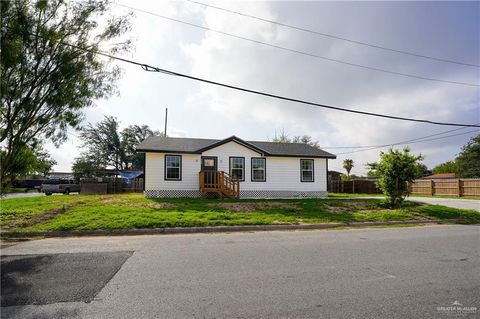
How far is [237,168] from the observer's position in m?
22.3

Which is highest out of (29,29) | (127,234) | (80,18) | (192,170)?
(80,18)

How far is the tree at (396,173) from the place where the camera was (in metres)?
16.4

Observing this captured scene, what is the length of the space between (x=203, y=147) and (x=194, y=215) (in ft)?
31.4

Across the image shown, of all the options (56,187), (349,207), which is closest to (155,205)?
(349,207)

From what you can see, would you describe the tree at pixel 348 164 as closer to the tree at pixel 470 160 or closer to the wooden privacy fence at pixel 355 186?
the tree at pixel 470 160

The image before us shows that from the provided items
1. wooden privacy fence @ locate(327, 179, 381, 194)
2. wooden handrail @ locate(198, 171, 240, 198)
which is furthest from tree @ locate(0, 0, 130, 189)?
wooden privacy fence @ locate(327, 179, 381, 194)

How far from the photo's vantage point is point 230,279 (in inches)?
206

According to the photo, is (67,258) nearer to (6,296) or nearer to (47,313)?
(6,296)

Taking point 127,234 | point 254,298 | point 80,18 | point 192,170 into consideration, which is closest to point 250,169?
point 192,170

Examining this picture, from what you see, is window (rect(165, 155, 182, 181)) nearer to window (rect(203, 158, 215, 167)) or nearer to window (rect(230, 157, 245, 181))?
window (rect(203, 158, 215, 167))

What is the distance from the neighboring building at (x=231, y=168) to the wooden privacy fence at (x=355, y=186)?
1349 cm

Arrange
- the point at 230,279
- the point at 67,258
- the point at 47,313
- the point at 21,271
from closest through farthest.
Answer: the point at 47,313 < the point at 230,279 < the point at 21,271 < the point at 67,258

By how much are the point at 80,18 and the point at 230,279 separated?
9089 millimetres

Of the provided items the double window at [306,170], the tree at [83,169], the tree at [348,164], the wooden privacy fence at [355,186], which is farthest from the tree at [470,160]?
the tree at [83,169]
